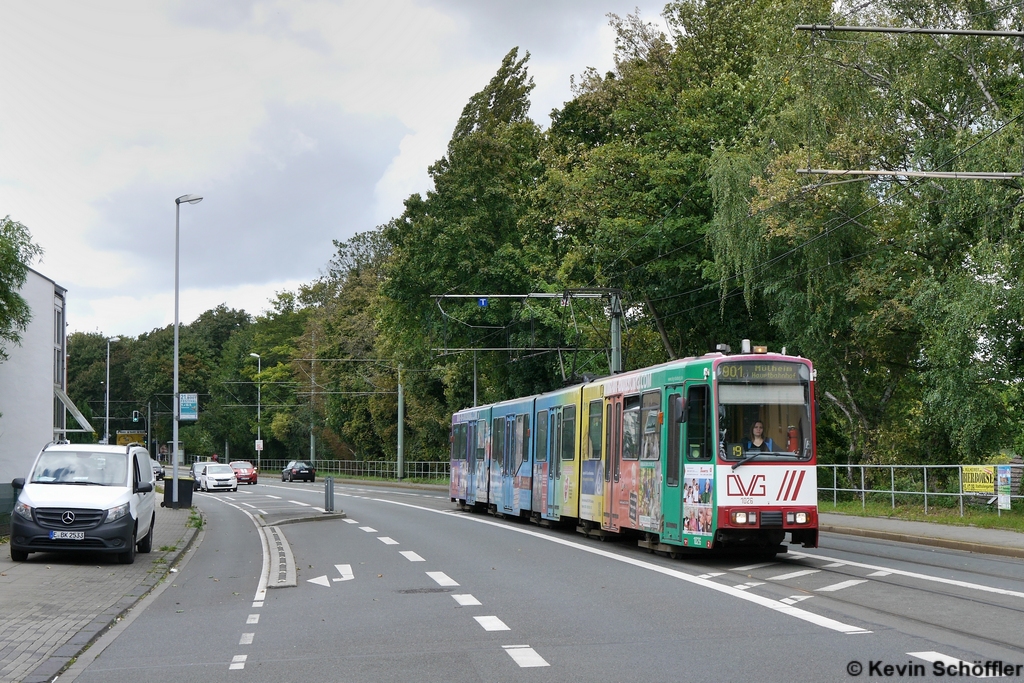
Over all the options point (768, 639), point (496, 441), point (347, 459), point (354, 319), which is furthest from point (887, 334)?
point (347, 459)

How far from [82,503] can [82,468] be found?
1.42m

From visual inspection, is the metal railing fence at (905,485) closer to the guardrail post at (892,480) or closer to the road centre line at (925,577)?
the guardrail post at (892,480)

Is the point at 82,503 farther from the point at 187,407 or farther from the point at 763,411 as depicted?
the point at 187,407

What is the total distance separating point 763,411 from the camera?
1666 centimetres

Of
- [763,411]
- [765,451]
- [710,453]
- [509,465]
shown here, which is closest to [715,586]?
[710,453]

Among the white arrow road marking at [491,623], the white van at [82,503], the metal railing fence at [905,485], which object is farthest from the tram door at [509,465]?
the white arrow road marking at [491,623]

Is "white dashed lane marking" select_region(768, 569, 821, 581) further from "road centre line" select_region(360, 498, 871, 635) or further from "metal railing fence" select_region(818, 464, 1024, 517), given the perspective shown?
"metal railing fence" select_region(818, 464, 1024, 517)

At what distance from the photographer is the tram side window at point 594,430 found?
21.5 metres

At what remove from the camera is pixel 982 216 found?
24.0 metres

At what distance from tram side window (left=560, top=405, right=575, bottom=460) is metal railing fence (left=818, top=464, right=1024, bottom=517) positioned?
782 centimetres

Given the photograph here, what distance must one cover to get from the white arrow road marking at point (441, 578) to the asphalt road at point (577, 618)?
0.02m

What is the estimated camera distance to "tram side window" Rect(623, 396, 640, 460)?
1908 cm

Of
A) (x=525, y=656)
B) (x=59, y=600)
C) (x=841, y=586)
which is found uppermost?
(x=525, y=656)

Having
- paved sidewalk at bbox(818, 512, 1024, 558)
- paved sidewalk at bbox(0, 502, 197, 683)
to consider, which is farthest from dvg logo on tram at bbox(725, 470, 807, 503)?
paved sidewalk at bbox(0, 502, 197, 683)
